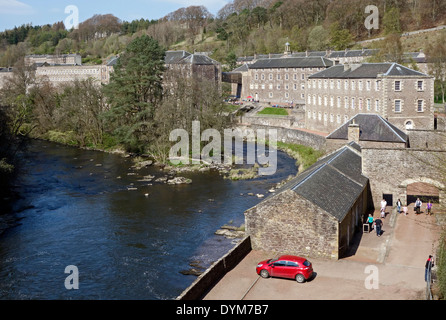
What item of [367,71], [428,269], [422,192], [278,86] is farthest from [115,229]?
→ [278,86]

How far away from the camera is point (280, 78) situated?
82875mm

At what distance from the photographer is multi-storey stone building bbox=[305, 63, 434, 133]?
152ft

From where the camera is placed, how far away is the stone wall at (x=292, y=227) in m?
21.5

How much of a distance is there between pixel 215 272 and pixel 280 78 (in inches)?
2635

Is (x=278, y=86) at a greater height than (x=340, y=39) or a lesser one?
lesser

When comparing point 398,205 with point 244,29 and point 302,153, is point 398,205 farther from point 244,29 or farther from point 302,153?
point 244,29

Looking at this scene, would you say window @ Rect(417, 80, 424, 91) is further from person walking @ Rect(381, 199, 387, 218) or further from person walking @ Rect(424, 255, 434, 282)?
person walking @ Rect(424, 255, 434, 282)

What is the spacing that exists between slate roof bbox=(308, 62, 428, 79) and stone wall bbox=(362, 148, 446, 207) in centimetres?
2001

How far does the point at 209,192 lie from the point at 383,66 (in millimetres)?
23329

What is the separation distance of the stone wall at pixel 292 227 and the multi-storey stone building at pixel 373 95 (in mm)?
28952

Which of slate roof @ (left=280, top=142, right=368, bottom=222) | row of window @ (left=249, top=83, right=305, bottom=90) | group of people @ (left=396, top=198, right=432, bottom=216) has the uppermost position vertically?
row of window @ (left=249, top=83, right=305, bottom=90)

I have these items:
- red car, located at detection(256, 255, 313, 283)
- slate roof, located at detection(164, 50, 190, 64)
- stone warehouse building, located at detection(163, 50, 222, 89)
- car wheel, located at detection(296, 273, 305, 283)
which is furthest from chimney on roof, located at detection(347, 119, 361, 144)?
slate roof, located at detection(164, 50, 190, 64)
